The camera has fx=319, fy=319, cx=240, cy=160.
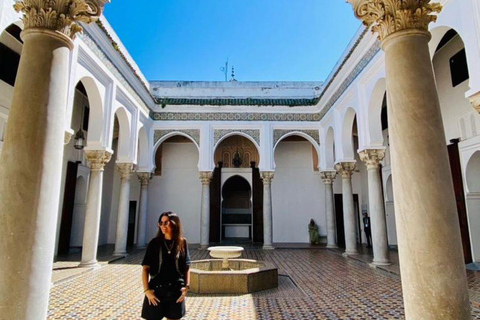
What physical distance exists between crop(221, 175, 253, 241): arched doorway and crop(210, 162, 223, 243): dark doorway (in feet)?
1.93

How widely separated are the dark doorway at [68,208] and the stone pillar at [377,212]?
26.6 ft

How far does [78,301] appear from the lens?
14.5 feet

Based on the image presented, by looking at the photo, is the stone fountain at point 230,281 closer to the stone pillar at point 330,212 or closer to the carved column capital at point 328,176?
the stone pillar at point 330,212

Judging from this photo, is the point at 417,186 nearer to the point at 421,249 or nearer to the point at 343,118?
the point at 421,249

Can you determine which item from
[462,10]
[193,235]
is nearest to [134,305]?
[462,10]

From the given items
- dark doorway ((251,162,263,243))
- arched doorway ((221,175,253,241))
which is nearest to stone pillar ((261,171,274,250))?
dark doorway ((251,162,263,243))

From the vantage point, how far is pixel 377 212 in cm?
714

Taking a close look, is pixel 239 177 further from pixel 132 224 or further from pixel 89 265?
pixel 89 265

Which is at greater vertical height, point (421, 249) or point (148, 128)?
point (148, 128)

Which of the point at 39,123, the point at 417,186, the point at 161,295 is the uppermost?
the point at 39,123

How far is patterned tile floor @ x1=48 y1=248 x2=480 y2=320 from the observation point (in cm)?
382

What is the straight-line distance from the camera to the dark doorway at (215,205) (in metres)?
12.2

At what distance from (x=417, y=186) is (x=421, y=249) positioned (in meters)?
0.35

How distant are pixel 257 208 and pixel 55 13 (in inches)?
435
